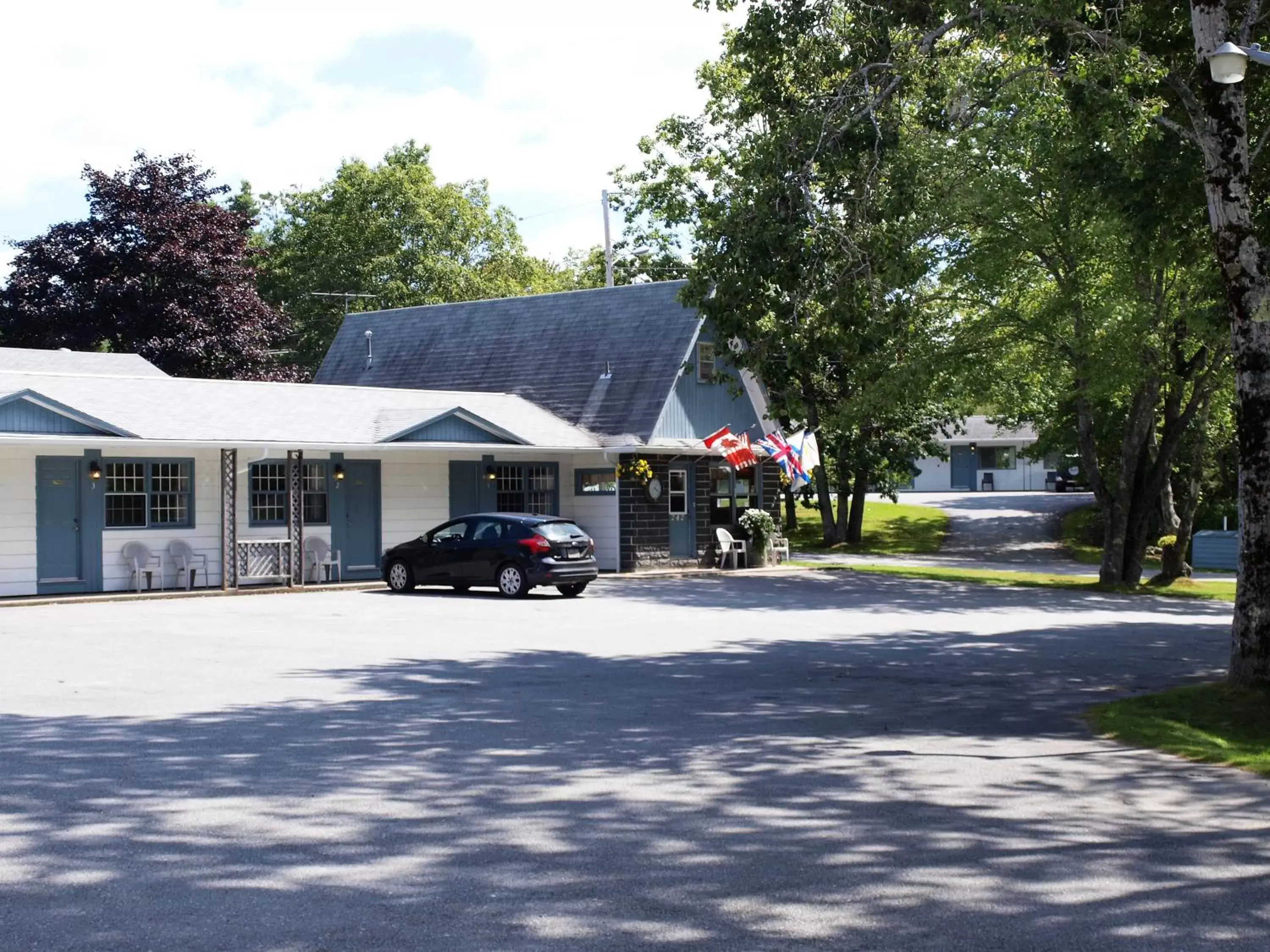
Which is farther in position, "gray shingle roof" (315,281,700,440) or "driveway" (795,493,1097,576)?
"driveway" (795,493,1097,576)

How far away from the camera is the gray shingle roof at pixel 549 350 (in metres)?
35.4

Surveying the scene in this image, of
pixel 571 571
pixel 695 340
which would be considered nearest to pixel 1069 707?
pixel 571 571

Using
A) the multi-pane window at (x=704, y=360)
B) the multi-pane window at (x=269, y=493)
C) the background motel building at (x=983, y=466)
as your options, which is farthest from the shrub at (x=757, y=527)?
the background motel building at (x=983, y=466)

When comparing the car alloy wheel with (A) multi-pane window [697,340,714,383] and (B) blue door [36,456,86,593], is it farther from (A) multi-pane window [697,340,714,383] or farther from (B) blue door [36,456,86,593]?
(A) multi-pane window [697,340,714,383]

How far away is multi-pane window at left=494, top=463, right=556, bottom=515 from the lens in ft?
112

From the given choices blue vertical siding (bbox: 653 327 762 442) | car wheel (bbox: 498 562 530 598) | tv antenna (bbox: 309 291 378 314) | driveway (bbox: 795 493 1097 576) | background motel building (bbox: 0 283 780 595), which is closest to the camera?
car wheel (bbox: 498 562 530 598)

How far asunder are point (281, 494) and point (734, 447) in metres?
10.5

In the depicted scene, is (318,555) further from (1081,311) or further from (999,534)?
(999,534)

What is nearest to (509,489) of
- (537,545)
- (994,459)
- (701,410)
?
(701,410)

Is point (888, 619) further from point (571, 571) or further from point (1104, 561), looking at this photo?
point (1104, 561)

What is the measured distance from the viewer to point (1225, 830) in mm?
8367

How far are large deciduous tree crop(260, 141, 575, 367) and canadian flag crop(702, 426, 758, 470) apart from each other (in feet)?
89.7

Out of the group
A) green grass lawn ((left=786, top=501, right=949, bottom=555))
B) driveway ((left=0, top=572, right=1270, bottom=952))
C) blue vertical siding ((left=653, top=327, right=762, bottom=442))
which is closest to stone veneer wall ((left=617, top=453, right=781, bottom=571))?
blue vertical siding ((left=653, top=327, right=762, bottom=442))

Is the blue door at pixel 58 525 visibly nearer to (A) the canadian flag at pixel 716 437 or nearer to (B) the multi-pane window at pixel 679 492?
(B) the multi-pane window at pixel 679 492
